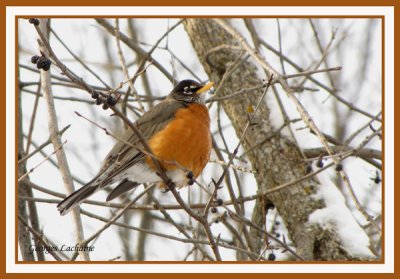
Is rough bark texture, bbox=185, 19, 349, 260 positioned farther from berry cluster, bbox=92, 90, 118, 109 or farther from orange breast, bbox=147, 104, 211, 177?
berry cluster, bbox=92, 90, 118, 109

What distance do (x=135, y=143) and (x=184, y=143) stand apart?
383mm

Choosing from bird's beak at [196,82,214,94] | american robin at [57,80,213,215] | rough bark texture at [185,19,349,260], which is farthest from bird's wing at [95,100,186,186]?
rough bark texture at [185,19,349,260]

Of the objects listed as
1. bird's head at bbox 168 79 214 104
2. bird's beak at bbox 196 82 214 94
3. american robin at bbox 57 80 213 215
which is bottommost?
american robin at bbox 57 80 213 215

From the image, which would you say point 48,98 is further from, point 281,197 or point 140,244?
point 140,244

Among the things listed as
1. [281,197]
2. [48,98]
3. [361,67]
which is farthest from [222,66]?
[361,67]

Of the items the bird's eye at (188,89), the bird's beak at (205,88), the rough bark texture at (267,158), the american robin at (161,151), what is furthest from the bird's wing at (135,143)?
the rough bark texture at (267,158)

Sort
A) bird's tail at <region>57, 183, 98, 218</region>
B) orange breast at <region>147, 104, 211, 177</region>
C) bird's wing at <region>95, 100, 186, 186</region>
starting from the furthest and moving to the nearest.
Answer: orange breast at <region>147, 104, 211, 177</region> < bird's wing at <region>95, 100, 186, 186</region> < bird's tail at <region>57, 183, 98, 218</region>

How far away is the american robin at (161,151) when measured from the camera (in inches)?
183

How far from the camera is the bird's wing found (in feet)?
15.2

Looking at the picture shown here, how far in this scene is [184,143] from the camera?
4.83 m

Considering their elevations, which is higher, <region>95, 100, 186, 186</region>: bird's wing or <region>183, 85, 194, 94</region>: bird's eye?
<region>183, 85, 194, 94</region>: bird's eye

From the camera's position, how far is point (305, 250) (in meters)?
5.50

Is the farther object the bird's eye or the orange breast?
the bird's eye

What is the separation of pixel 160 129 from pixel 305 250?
68.7 inches
